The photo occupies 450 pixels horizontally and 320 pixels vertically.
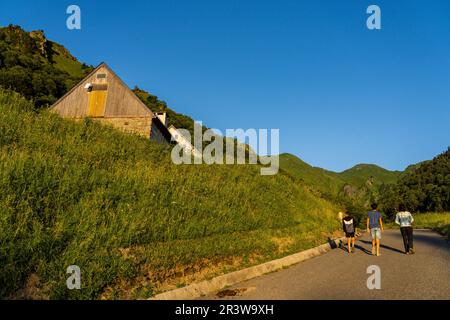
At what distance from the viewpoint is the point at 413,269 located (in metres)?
8.46

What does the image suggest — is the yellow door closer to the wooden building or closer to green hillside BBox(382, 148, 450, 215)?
the wooden building

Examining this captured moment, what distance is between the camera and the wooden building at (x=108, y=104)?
30141mm

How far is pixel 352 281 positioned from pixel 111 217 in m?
5.66

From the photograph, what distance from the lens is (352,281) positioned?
7.13 metres

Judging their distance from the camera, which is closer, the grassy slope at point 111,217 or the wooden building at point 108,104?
the grassy slope at point 111,217

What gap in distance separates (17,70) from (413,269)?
69275 millimetres

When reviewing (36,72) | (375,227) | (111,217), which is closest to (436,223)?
(375,227)

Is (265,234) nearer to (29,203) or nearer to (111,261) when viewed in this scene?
(111,261)

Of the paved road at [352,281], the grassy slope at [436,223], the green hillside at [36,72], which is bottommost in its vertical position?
the grassy slope at [436,223]

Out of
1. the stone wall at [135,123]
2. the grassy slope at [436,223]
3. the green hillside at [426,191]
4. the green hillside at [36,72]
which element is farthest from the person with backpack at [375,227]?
the green hillside at [426,191]

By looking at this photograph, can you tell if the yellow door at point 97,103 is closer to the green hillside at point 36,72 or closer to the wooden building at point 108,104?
the wooden building at point 108,104

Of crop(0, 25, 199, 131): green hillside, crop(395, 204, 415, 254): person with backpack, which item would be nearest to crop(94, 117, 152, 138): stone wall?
crop(0, 25, 199, 131): green hillside

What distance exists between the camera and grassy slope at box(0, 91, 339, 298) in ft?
19.7
